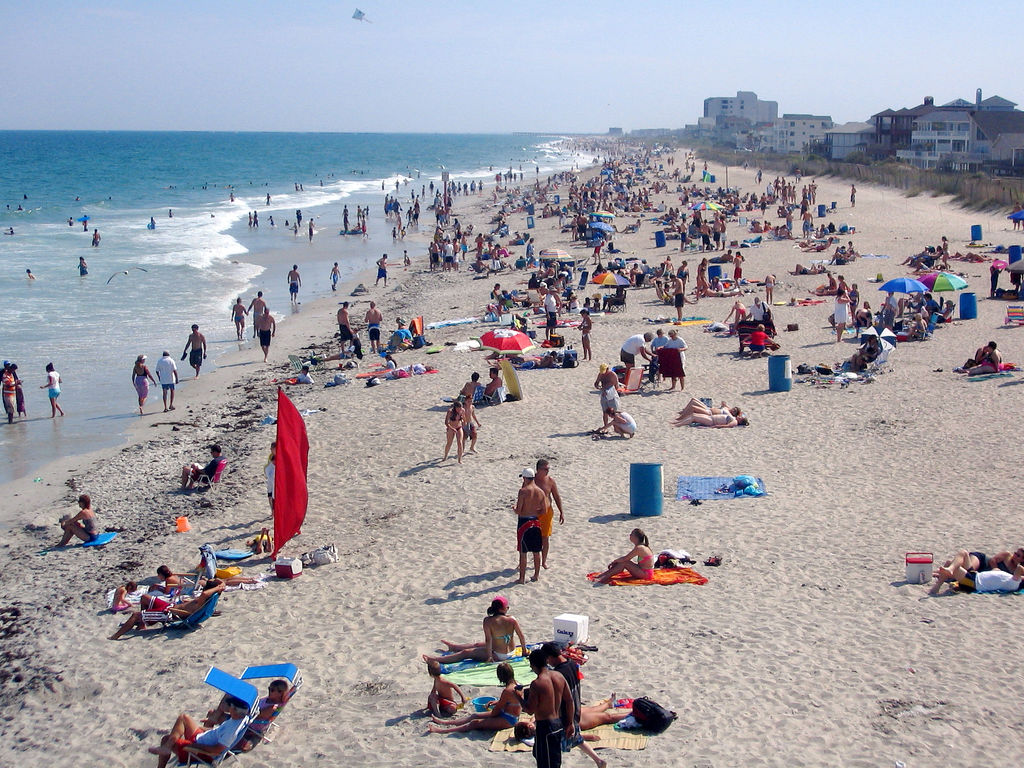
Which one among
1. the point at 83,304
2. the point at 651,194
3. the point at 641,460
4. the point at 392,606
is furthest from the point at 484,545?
the point at 651,194

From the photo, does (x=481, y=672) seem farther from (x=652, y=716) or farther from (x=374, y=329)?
(x=374, y=329)

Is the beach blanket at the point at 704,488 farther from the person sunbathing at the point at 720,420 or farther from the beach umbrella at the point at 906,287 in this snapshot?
the beach umbrella at the point at 906,287

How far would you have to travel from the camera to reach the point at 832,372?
1605cm

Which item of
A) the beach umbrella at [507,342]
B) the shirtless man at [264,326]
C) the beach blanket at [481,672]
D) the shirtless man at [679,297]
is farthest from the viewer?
the shirtless man at [679,297]

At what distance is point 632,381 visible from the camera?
15.8 m

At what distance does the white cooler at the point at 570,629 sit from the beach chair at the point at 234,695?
2315 millimetres

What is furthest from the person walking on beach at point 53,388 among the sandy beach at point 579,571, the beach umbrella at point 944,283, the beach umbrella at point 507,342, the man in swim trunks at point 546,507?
the beach umbrella at point 944,283

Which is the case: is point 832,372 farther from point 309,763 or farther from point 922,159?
point 922,159

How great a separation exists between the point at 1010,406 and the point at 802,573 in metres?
6.66

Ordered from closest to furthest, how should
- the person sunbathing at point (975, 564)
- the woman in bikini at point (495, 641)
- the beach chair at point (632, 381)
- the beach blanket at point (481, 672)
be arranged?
the beach blanket at point (481, 672)
the woman in bikini at point (495, 641)
the person sunbathing at point (975, 564)
the beach chair at point (632, 381)

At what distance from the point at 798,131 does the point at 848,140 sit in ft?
84.5

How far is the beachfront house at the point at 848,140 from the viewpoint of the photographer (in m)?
73.6

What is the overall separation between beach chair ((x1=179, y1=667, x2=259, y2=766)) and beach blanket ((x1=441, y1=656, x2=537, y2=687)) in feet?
4.74

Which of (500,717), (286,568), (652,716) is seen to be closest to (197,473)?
(286,568)
